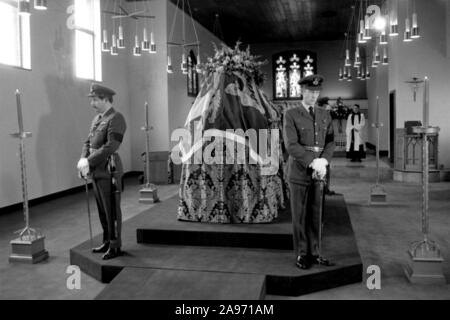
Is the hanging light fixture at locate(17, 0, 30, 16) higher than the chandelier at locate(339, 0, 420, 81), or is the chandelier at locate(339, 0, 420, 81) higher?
the chandelier at locate(339, 0, 420, 81)

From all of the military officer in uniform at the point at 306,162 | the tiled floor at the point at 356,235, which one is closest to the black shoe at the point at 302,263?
the military officer in uniform at the point at 306,162

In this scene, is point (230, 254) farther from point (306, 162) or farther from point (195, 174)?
point (306, 162)

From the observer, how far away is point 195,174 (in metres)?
A: 5.15

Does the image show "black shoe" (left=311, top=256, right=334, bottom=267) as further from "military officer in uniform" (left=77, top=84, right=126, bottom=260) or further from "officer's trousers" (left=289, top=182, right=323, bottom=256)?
"military officer in uniform" (left=77, top=84, right=126, bottom=260)

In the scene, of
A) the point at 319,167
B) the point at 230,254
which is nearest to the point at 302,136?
the point at 319,167

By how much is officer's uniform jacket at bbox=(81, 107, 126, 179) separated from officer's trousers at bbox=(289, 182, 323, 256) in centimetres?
168

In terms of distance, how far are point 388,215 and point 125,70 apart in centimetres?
799

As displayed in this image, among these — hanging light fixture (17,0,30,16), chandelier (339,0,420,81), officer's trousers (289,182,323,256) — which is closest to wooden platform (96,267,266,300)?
officer's trousers (289,182,323,256)

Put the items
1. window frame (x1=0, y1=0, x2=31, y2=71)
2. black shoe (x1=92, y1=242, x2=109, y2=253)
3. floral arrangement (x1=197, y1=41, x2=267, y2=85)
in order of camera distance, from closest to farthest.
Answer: black shoe (x1=92, y1=242, x2=109, y2=253) < floral arrangement (x1=197, y1=41, x2=267, y2=85) < window frame (x1=0, y1=0, x2=31, y2=71)

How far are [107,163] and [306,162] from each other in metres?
1.88

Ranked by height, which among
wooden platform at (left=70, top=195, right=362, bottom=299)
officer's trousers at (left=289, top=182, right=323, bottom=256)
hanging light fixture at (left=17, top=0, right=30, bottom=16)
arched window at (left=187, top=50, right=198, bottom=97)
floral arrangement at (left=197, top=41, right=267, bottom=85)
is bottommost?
wooden platform at (left=70, top=195, right=362, bottom=299)

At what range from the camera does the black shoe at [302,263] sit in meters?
4.05

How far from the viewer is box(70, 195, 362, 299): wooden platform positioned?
13.0 ft

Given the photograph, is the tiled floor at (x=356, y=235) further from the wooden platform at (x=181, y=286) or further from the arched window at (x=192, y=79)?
the arched window at (x=192, y=79)
